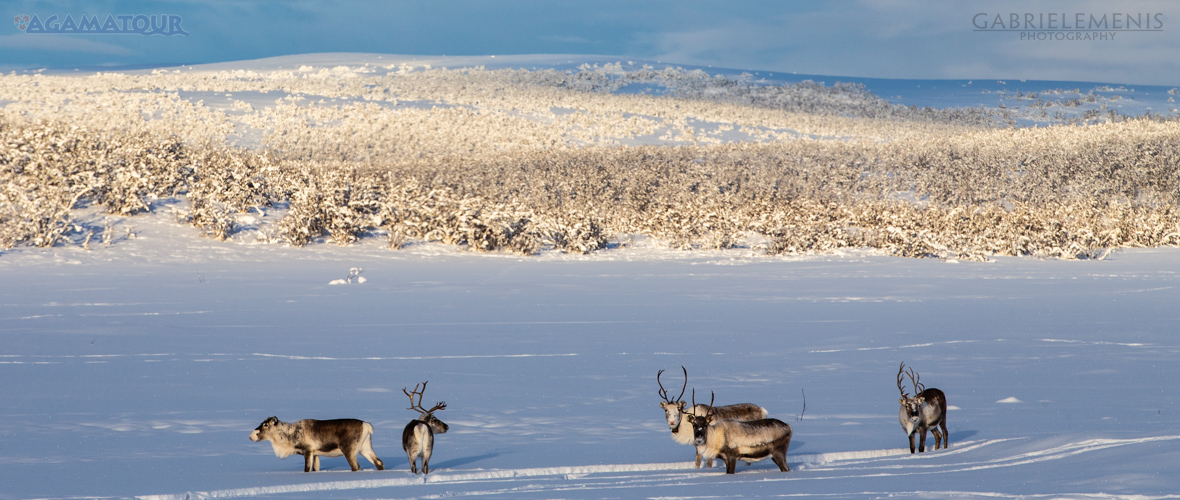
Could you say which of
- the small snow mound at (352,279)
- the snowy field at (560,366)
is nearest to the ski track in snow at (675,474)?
the snowy field at (560,366)

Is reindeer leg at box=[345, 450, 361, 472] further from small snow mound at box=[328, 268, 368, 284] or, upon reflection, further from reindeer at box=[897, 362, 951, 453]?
small snow mound at box=[328, 268, 368, 284]

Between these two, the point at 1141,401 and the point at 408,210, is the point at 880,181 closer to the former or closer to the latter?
the point at 408,210

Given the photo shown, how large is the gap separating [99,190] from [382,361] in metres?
9.40

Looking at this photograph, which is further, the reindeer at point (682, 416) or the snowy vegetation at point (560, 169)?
the snowy vegetation at point (560, 169)

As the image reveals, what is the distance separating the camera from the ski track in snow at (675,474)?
3.45 meters

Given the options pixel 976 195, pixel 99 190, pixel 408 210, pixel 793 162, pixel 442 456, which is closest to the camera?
pixel 442 456

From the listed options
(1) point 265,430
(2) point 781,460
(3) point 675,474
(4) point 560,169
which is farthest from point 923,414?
(4) point 560,169

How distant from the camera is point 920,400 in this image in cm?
444

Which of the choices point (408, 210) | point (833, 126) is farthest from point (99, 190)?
point (833, 126)

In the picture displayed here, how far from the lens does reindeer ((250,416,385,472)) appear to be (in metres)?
3.91

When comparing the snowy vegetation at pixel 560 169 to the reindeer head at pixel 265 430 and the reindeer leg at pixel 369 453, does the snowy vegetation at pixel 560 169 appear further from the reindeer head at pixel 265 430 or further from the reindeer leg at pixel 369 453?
the reindeer leg at pixel 369 453

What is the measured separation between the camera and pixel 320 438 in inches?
155

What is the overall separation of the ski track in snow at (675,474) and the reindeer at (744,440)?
97 millimetres

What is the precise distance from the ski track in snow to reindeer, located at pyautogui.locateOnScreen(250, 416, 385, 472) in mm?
229
